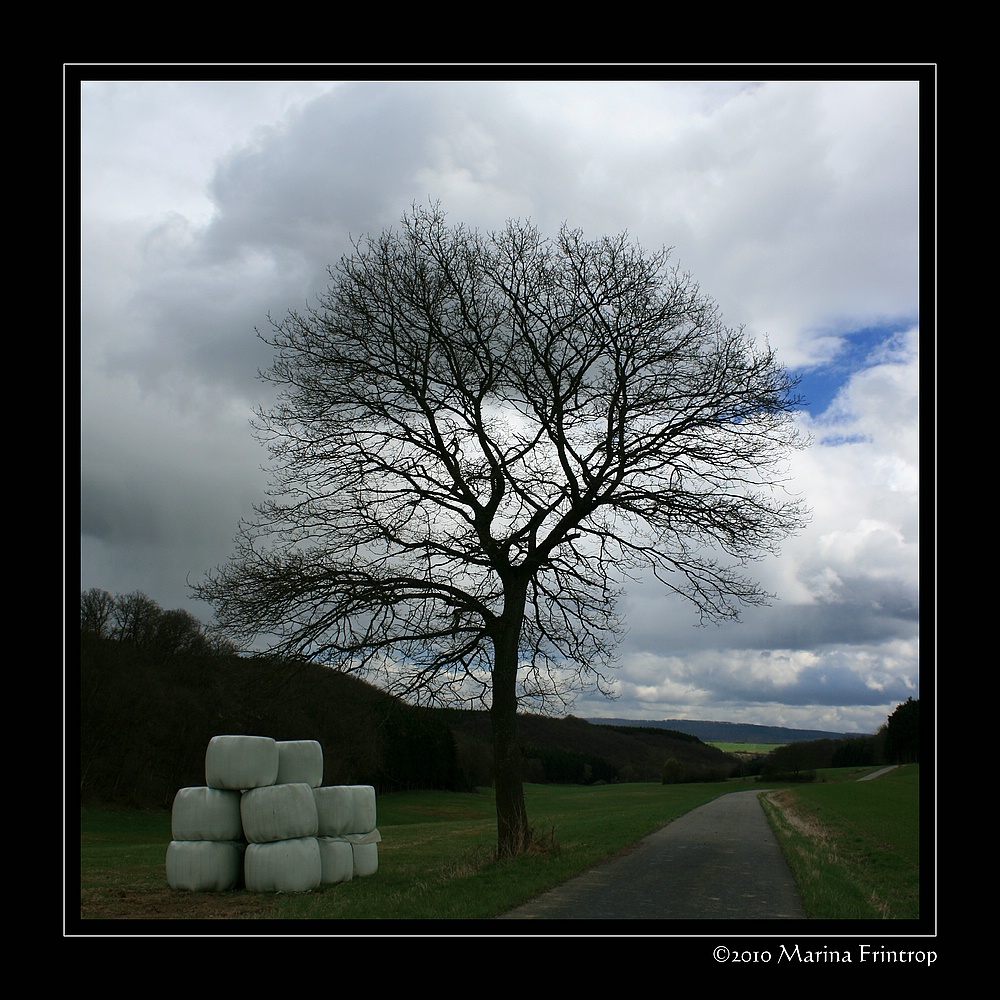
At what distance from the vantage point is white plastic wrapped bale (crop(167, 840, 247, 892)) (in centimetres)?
1335

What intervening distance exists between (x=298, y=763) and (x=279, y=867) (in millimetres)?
1799

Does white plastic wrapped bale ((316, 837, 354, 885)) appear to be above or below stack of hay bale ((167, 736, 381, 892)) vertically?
→ below

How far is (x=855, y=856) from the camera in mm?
17547

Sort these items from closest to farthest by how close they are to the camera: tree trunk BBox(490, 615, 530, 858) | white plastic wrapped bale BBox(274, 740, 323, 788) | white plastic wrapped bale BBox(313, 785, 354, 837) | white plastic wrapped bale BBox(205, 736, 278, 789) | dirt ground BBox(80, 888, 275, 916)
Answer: dirt ground BBox(80, 888, 275, 916) → white plastic wrapped bale BBox(205, 736, 278, 789) → white plastic wrapped bale BBox(274, 740, 323, 788) → white plastic wrapped bale BBox(313, 785, 354, 837) → tree trunk BBox(490, 615, 530, 858)

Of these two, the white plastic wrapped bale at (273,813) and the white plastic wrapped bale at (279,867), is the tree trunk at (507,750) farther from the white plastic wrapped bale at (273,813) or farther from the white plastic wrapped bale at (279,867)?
the white plastic wrapped bale at (273,813)

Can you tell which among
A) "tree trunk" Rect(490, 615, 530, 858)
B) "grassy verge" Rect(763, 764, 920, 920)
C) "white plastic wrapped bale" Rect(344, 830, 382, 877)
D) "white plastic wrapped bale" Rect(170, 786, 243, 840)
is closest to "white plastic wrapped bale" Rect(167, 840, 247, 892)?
"white plastic wrapped bale" Rect(170, 786, 243, 840)

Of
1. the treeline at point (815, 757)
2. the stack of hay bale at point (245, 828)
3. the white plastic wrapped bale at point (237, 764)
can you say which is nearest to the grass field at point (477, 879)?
the stack of hay bale at point (245, 828)

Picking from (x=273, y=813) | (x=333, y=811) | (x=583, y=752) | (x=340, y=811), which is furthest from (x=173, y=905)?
(x=583, y=752)

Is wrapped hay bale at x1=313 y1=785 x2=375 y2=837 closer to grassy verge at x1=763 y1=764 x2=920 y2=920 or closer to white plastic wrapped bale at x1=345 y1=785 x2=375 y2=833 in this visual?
white plastic wrapped bale at x1=345 y1=785 x2=375 y2=833

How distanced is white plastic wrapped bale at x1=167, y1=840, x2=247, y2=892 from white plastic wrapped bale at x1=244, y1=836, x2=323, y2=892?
12.5 inches

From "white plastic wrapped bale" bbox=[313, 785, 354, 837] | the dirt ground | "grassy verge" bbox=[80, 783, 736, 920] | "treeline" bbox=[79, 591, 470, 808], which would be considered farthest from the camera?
"treeline" bbox=[79, 591, 470, 808]

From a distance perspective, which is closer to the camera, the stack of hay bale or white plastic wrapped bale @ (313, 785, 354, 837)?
the stack of hay bale
